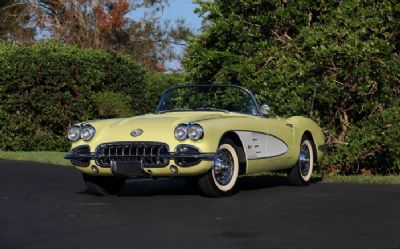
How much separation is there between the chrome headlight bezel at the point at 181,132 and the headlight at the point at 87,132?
3.70ft

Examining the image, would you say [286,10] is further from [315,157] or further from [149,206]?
[149,206]

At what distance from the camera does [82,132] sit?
9.68 m

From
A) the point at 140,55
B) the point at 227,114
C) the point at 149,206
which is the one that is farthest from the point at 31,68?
the point at 140,55

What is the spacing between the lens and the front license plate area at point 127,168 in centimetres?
910

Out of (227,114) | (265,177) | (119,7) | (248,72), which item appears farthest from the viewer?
(119,7)

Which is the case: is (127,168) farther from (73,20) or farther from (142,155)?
(73,20)

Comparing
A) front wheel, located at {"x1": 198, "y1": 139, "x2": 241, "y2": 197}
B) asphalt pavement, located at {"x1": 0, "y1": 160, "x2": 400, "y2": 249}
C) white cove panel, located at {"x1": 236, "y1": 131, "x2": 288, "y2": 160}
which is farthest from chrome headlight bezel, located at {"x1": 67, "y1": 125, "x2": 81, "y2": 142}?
white cove panel, located at {"x1": 236, "y1": 131, "x2": 288, "y2": 160}

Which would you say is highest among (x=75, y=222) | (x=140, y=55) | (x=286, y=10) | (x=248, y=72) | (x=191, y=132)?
(x=140, y=55)

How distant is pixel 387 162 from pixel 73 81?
9151 millimetres

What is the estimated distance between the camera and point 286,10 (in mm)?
15180

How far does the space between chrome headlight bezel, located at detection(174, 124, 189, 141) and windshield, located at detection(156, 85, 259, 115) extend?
1330mm

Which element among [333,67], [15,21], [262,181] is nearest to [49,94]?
[333,67]

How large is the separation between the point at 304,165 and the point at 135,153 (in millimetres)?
3262

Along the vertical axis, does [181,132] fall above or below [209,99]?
below
